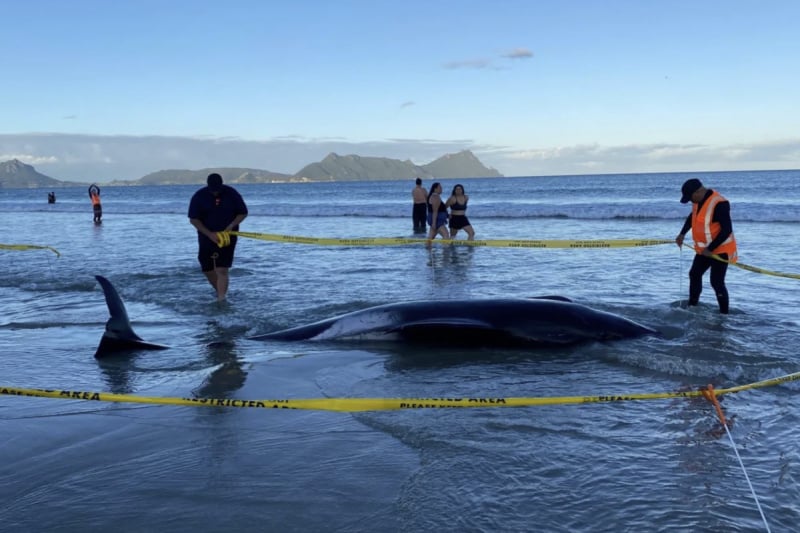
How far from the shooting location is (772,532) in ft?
10.6

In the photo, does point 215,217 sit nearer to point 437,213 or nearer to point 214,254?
point 214,254

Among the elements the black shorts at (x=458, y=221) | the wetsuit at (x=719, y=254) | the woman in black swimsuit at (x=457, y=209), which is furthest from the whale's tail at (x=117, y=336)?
the black shorts at (x=458, y=221)

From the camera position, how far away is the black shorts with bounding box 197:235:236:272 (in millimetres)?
9953

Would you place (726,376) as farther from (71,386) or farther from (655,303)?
(71,386)

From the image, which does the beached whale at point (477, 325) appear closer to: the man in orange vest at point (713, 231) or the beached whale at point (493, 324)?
the beached whale at point (493, 324)

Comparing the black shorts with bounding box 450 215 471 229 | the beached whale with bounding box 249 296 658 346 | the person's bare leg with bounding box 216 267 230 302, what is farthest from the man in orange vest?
the black shorts with bounding box 450 215 471 229

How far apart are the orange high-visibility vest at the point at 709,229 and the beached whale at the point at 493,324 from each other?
7.09 ft

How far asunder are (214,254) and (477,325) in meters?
4.75

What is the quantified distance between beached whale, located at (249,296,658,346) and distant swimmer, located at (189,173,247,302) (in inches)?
133

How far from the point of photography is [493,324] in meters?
6.96

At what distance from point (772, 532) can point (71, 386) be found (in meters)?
5.45

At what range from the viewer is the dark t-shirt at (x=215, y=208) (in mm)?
9766

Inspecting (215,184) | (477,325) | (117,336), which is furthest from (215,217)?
(477,325)

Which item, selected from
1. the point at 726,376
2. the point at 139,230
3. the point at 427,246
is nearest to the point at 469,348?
the point at 726,376
